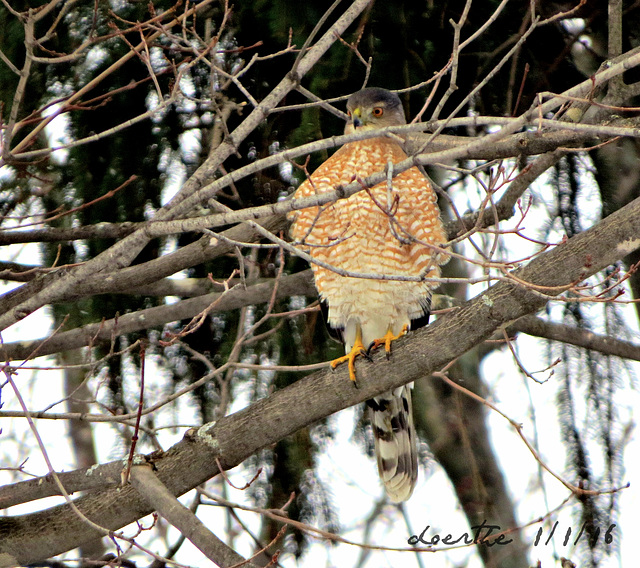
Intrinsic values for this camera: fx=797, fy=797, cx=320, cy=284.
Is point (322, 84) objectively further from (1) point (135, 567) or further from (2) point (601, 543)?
(2) point (601, 543)

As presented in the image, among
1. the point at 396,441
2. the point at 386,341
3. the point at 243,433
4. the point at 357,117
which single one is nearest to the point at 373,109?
the point at 357,117

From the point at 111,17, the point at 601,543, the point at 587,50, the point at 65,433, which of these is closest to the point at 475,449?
the point at 601,543

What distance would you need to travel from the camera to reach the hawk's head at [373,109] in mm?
3396

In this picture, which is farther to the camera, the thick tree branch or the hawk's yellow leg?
the hawk's yellow leg

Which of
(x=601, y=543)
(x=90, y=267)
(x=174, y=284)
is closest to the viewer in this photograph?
(x=90, y=267)

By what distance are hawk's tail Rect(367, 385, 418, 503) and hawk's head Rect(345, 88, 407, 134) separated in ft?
3.93

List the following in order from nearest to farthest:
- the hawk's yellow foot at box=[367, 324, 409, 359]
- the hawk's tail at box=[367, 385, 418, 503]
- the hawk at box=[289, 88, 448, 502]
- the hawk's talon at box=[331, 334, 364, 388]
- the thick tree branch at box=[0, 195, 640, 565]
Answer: the thick tree branch at box=[0, 195, 640, 565] < the hawk's talon at box=[331, 334, 364, 388] < the hawk's yellow foot at box=[367, 324, 409, 359] < the hawk at box=[289, 88, 448, 502] < the hawk's tail at box=[367, 385, 418, 503]

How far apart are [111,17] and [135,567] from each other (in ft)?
6.55

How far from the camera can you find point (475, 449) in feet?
13.5

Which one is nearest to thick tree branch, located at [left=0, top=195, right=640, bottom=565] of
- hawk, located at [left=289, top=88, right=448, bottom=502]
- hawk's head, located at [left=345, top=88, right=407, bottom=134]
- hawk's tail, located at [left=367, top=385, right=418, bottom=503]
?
hawk, located at [left=289, top=88, right=448, bottom=502]

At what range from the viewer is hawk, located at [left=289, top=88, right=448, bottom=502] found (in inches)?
133

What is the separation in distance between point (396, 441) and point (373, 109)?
4.95 ft

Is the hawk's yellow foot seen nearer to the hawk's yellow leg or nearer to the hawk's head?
the hawk's yellow leg

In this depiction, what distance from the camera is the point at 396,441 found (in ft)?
12.0
